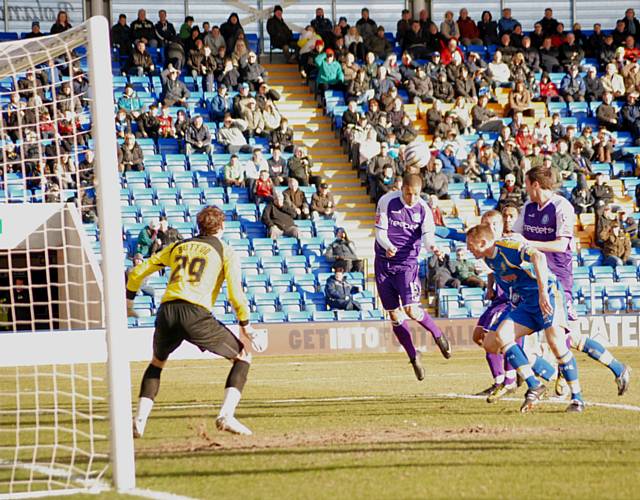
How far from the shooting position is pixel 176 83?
1131 inches

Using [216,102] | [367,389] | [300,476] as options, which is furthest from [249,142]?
[300,476]

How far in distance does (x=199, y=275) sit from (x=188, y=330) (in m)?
0.48

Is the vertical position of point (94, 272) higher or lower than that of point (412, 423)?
lower

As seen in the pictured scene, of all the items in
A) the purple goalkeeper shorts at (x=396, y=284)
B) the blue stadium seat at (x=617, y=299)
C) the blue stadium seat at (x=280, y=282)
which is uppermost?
the purple goalkeeper shorts at (x=396, y=284)

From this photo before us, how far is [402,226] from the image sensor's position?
13.6m

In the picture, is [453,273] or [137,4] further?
[137,4]

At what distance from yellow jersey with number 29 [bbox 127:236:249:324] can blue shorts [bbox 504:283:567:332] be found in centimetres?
288

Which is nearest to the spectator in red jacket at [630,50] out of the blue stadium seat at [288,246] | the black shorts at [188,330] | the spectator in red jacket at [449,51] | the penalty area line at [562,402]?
the spectator in red jacket at [449,51]

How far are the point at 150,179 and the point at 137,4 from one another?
9.40 meters

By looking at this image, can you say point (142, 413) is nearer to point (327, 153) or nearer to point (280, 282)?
point (280, 282)

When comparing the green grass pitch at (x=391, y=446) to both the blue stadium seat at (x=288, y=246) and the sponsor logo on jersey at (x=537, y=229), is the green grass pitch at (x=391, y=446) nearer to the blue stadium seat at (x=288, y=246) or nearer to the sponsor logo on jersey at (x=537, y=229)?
the sponsor logo on jersey at (x=537, y=229)

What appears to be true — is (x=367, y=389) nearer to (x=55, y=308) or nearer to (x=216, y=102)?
(x=55, y=308)

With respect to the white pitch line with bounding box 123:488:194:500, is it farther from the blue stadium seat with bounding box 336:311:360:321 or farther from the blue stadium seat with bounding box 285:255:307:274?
the blue stadium seat with bounding box 285:255:307:274

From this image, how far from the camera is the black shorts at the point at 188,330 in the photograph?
914 cm
